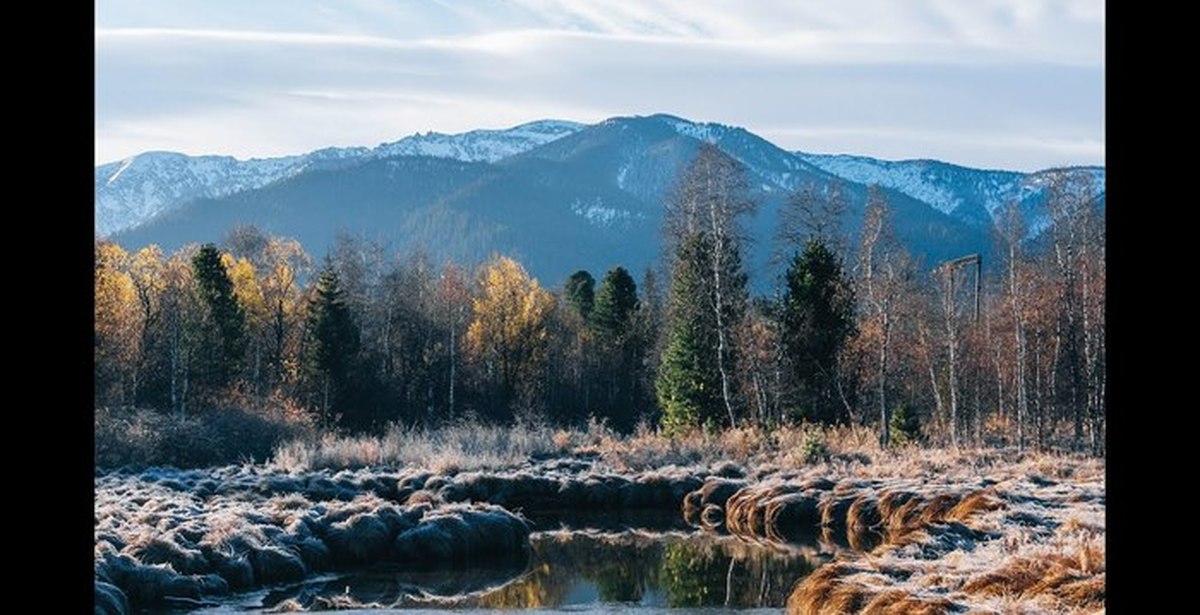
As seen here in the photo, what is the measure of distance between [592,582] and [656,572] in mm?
1146

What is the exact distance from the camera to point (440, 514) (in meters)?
19.8

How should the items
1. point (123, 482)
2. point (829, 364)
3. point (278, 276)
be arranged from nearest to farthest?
point (123, 482) < point (829, 364) < point (278, 276)

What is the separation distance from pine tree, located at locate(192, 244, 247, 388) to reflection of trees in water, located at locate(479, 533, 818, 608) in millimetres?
27820

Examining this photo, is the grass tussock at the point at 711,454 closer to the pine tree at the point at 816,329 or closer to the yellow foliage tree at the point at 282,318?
the pine tree at the point at 816,329

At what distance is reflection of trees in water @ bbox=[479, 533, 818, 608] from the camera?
592 inches

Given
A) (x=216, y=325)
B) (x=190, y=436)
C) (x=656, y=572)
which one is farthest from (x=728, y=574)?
(x=216, y=325)

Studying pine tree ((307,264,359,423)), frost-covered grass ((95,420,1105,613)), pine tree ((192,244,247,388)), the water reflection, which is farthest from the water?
pine tree ((307,264,359,423))

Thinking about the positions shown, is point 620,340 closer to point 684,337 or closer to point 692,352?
point 684,337

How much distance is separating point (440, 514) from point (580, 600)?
529cm

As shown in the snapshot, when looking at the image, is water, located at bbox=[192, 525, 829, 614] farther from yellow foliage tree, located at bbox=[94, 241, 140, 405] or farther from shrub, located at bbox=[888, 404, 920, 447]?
yellow foliage tree, located at bbox=[94, 241, 140, 405]
